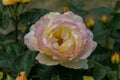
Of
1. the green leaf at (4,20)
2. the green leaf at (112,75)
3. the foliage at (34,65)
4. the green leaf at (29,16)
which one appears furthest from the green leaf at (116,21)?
the green leaf at (112,75)

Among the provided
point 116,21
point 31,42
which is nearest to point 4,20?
point 31,42

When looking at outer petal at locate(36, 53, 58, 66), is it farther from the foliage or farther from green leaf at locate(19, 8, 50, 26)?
green leaf at locate(19, 8, 50, 26)

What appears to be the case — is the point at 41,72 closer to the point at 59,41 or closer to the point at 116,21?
the point at 59,41

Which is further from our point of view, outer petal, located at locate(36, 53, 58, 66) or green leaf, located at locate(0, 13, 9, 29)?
green leaf, located at locate(0, 13, 9, 29)

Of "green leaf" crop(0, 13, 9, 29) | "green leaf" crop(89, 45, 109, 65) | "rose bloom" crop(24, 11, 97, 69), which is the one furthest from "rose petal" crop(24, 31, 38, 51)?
"green leaf" crop(0, 13, 9, 29)

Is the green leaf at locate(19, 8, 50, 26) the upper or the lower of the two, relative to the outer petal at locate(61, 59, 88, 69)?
lower

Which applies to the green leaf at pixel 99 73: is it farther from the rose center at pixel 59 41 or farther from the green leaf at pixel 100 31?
the green leaf at pixel 100 31

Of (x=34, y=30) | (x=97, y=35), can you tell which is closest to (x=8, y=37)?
(x=97, y=35)

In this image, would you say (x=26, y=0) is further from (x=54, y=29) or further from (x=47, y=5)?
(x=47, y=5)
